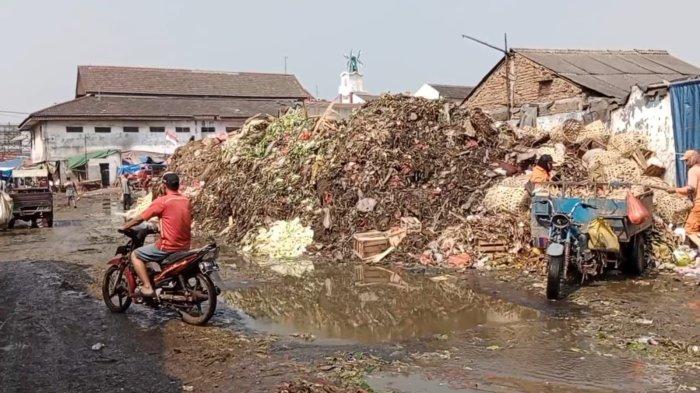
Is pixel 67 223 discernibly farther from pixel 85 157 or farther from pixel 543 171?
pixel 85 157

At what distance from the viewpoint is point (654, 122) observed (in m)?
14.6

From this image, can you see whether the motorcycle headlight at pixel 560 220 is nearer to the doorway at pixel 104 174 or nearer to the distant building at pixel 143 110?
the distant building at pixel 143 110

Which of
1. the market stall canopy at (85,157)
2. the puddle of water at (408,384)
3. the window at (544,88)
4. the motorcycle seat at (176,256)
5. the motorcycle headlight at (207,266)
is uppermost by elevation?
the window at (544,88)

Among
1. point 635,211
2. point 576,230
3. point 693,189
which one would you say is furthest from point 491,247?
point 693,189

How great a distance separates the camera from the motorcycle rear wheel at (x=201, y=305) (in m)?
7.11

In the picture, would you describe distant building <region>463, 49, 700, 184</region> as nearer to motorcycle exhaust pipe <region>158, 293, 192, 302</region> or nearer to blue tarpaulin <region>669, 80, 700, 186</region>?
blue tarpaulin <region>669, 80, 700, 186</region>

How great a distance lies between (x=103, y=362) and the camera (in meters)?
5.86

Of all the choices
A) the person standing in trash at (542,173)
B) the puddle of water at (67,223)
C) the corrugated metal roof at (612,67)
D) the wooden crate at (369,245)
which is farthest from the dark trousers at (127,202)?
the person standing in trash at (542,173)

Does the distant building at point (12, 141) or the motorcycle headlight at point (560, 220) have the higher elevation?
the distant building at point (12, 141)

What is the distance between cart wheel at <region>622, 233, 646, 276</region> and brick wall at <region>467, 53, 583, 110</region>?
12044 mm

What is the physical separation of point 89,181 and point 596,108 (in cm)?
3441

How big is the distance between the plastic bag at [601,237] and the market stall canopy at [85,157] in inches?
1562

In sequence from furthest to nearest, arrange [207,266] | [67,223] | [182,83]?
1. [182,83]
2. [67,223]
3. [207,266]

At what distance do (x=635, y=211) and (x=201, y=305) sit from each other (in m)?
6.14
